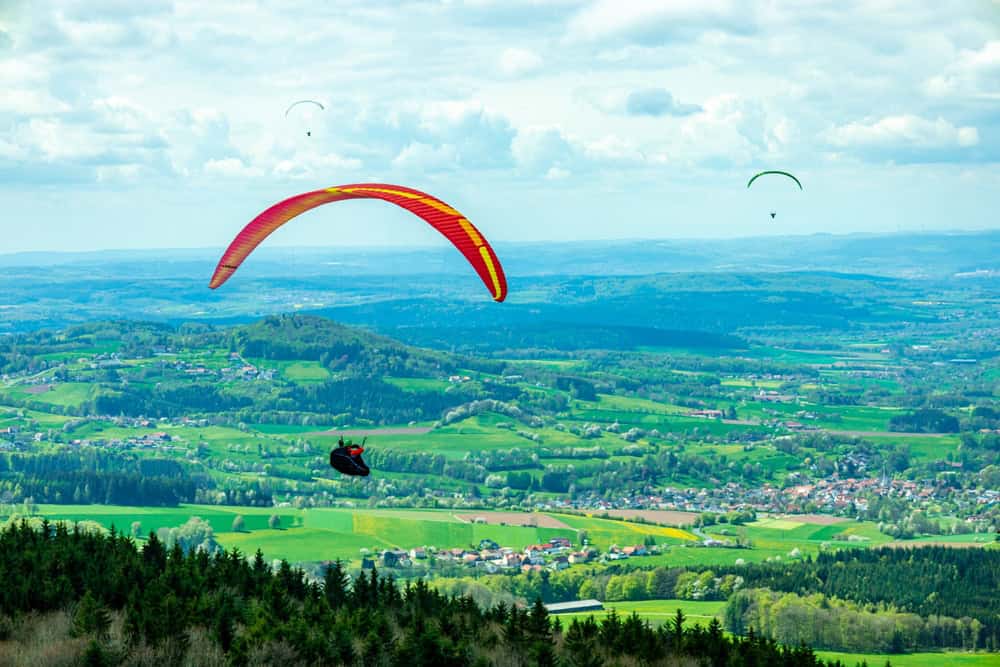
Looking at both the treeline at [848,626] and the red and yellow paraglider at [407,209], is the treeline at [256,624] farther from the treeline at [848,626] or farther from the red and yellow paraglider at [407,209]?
the treeline at [848,626]

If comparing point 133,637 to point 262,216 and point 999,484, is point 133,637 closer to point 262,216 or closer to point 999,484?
point 262,216

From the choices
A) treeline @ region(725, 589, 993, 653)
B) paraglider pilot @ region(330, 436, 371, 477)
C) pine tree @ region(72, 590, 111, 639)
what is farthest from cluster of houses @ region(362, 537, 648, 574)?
pine tree @ region(72, 590, 111, 639)

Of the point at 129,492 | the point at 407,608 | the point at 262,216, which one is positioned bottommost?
the point at 129,492

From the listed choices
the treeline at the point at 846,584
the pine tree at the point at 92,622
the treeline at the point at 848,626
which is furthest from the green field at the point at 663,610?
the pine tree at the point at 92,622

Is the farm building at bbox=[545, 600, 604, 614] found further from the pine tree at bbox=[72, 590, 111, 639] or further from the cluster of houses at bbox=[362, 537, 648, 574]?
the pine tree at bbox=[72, 590, 111, 639]

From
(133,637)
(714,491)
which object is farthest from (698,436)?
(133,637)
